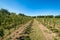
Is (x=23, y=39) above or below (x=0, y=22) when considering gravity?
below

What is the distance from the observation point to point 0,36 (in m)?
11.3

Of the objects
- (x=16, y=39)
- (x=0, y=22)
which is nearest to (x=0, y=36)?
(x=16, y=39)

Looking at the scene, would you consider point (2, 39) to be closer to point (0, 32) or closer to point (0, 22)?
point (0, 32)

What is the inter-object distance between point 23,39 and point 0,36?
2369 millimetres

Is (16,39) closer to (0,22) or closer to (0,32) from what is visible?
(0,32)

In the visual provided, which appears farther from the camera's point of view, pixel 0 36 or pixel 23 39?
pixel 0 36

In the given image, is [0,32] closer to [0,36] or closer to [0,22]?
[0,36]

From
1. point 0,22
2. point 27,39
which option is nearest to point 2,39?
point 27,39

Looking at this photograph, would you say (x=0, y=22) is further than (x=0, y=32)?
Yes

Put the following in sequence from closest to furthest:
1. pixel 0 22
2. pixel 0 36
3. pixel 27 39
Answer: pixel 27 39 < pixel 0 36 < pixel 0 22

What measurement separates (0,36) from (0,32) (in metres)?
0.57

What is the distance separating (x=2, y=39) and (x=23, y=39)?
1.94 metres

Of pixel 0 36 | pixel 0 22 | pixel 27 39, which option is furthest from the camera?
pixel 0 22

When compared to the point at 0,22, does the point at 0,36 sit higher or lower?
lower
